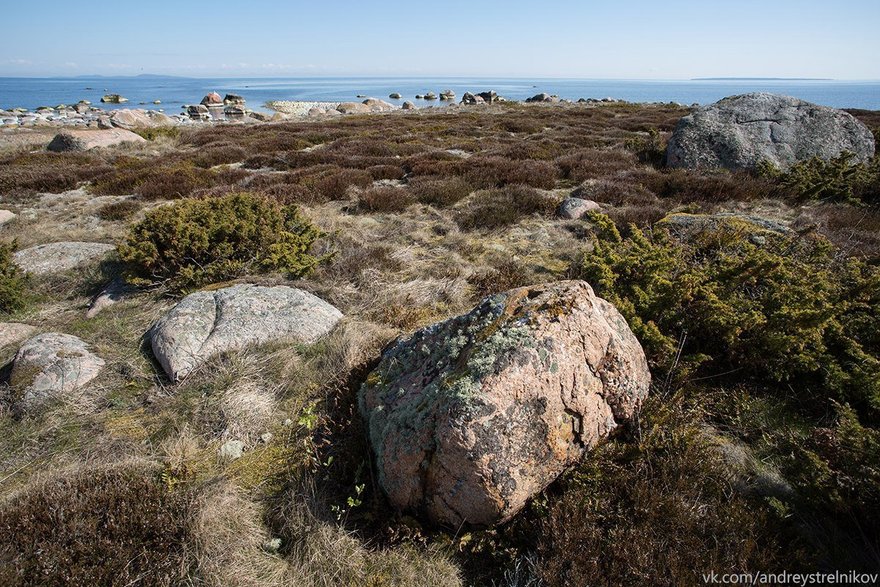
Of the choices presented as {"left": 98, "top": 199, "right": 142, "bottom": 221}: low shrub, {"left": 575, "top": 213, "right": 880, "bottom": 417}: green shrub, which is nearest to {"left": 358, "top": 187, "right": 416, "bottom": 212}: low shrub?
{"left": 98, "top": 199, "right": 142, "bottom": 221}: low shrub

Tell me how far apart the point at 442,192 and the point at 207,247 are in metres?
5.20

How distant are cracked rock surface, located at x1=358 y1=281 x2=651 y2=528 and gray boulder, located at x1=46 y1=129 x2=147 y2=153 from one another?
22181mm

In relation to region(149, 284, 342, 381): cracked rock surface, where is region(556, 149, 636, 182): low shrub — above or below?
above

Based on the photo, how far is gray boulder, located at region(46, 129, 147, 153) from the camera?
57.8 feet

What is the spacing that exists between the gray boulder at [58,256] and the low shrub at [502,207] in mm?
6174

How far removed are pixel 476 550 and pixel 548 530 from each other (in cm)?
46

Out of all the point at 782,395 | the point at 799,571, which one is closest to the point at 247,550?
the point at 799,571

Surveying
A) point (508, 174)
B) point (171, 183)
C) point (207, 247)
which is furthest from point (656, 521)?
point (171, 183)

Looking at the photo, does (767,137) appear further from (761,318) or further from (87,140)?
(87,140)

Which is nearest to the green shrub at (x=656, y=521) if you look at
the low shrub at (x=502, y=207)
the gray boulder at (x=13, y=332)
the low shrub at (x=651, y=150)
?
the low shrub at (x=502, y=207)

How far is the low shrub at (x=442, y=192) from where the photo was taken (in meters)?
9.30

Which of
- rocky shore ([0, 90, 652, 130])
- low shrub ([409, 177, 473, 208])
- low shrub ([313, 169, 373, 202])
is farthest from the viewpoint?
rocky shore ([0, 90, 652, 130])

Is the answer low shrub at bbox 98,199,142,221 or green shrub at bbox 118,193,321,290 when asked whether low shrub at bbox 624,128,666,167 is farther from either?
low shrub at bbox 98,199,142,221

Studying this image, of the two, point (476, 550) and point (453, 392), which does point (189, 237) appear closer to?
point (453, 392)
